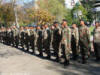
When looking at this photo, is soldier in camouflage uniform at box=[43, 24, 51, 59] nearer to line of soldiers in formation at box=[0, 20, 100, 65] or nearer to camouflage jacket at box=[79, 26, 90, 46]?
line of soldiers in formation at box=[0, 20, 100, 65]

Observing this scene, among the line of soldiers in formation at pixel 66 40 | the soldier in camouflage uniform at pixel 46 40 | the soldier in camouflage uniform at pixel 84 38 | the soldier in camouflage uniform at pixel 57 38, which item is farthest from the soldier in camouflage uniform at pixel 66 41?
the soldier in camouflage uniform at pixel 46 40

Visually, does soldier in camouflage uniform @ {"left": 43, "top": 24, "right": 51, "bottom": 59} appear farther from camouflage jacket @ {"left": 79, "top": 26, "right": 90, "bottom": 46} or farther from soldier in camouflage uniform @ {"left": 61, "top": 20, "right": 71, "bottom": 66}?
camouflage jacket @ {"left": 79, "top": 26, "right": 90, "bottom": 46}

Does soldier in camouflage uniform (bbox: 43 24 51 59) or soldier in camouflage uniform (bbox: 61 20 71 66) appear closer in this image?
soldier in camouflage uniform (bbox: 61 20 71 66)

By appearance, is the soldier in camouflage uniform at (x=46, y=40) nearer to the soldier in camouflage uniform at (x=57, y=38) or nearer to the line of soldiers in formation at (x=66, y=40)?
the line of soldiers in formation at (x=66, y=40)

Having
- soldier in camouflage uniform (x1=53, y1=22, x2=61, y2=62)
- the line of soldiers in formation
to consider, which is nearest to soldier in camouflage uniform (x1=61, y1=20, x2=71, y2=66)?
the line of soldiers in formation

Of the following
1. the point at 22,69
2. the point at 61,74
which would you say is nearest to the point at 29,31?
the point at 22,69

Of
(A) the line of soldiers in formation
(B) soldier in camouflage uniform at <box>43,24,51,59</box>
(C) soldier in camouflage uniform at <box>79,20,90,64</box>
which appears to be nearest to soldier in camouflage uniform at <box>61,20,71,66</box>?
(A) the line of soldiers in formation

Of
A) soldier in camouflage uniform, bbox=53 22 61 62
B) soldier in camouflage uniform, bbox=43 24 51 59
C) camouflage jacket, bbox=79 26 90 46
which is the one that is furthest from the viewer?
soldier in camouflage uniform, bbox=43 24 51 59

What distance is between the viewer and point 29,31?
42.8ft

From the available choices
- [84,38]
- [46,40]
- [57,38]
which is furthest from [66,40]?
[46,40]

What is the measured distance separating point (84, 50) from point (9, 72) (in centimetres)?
319

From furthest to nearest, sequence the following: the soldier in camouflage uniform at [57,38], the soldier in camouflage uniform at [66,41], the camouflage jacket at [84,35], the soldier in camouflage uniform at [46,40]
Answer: the soldier in camouflage uniform at [46,40], the soldier in camouflage uniform at [57,38], the camouflage jacket at [84,35], the soldier in camouflage uniform at [66,41]

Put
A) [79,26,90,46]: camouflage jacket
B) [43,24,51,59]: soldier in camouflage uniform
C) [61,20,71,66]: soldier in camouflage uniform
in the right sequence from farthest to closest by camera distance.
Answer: [43,24,51,59]: soldier in camouflage uniform
[79,26,90,46]: camouflage jacket
[61,20,71,66]: soldier in camouflage uniform

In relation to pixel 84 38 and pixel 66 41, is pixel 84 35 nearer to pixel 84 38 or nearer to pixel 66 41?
pixel 84 38
